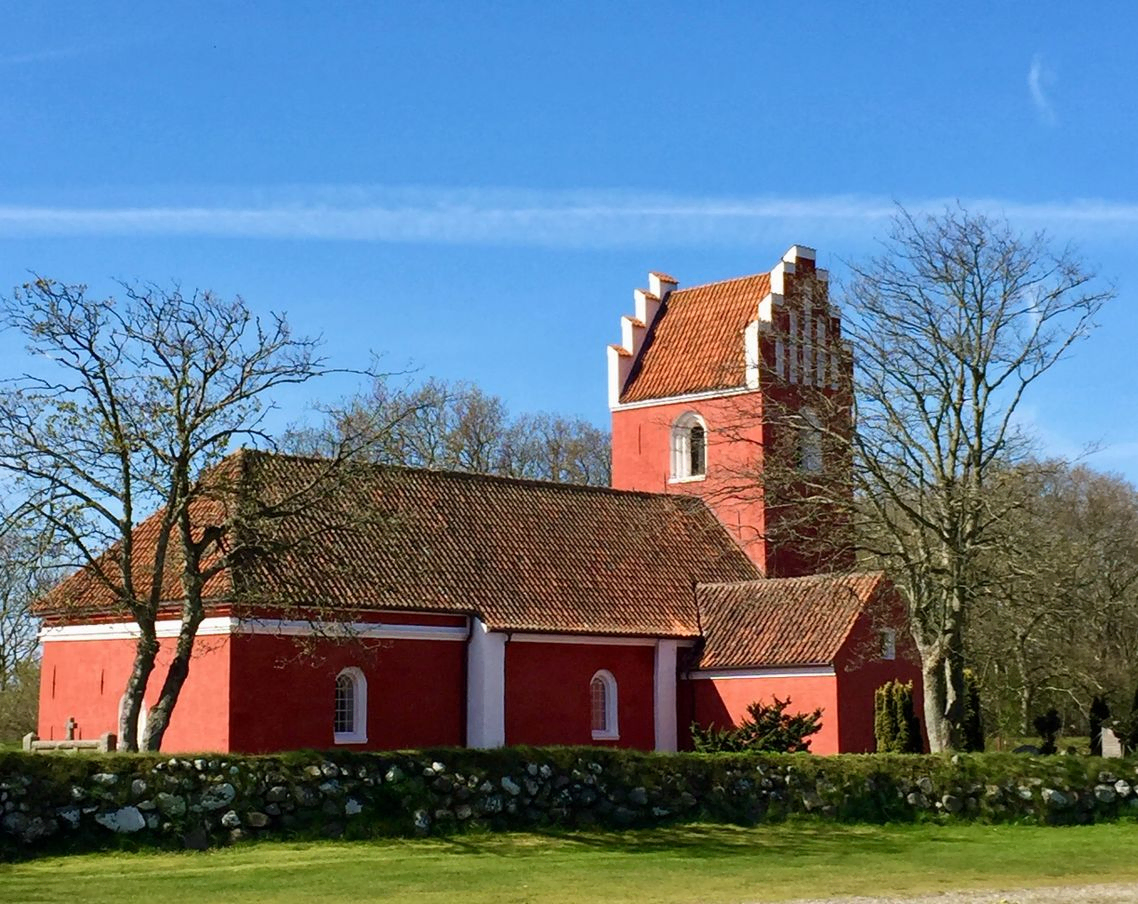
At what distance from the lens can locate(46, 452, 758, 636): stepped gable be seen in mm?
29391

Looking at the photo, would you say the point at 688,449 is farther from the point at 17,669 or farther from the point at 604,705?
the point at 17,669

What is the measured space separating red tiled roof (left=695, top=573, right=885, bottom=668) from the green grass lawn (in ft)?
32.2

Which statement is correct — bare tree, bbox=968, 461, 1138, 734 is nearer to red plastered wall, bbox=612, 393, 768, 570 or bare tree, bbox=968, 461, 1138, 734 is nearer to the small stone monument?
the small stone monument

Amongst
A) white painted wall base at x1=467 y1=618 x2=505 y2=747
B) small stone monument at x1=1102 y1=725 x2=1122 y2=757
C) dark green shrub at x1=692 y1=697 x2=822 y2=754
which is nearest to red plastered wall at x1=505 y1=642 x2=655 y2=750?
white painted wall base at x1=467 y1=618 x2=505 y2=747

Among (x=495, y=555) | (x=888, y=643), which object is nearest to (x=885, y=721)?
(x=888, y=643)

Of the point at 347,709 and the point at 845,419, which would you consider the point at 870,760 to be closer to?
the point at 845,419

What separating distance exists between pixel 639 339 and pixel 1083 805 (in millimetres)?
21603

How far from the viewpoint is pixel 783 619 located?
34.5m

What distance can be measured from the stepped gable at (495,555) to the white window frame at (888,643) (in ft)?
14.5

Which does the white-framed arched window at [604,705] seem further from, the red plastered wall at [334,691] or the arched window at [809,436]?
the arched window at [809,436]

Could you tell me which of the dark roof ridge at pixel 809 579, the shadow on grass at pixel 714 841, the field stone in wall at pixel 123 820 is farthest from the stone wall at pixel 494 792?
the dark roof ridge at pixel 809 579

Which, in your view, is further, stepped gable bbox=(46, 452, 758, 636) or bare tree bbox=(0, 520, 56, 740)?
bare tree bbox=(0, 520, 56, 740)

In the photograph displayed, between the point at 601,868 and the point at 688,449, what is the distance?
2415cm

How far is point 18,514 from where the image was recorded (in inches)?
874
